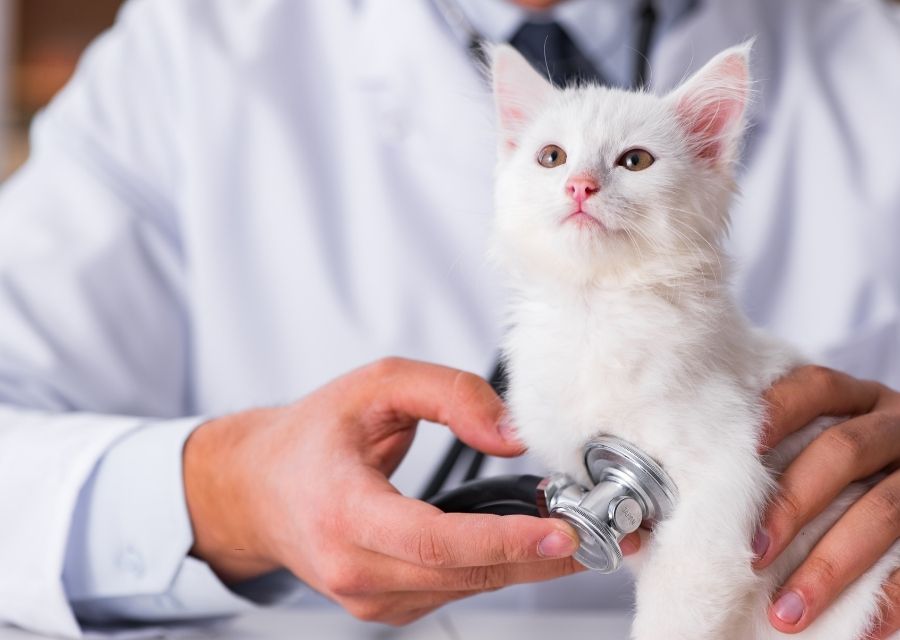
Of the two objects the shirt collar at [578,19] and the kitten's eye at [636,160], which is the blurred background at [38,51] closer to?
the shirt collar at [578,19]

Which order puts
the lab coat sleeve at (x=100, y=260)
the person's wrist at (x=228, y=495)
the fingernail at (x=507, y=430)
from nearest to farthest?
1. the fingernail at (x=507, y=430)
2. the person's wrist at (x=228, y=495)
3. the lab coat sleeve at (x=100, y=260)

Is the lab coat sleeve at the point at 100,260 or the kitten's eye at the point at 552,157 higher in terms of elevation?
the kitten's eye at the point at 552,157

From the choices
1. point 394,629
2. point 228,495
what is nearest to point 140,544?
point 228,495

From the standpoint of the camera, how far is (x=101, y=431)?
3.30 feet

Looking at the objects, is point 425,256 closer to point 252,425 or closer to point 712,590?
point 252,425

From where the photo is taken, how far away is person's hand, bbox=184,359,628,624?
67 cm

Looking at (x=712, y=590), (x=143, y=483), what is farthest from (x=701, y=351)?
(x=143, y=483)

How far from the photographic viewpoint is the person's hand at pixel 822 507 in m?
0.64

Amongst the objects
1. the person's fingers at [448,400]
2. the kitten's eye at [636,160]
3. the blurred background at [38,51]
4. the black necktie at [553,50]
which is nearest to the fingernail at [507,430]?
the person's fingers at [448,400]

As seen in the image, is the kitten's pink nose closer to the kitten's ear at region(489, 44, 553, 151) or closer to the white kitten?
the white kitten

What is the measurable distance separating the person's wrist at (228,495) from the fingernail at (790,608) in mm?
458

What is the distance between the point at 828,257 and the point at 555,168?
2.66 feet

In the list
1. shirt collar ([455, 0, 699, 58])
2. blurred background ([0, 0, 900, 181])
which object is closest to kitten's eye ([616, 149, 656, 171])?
shirt collar ([455, 0, 699, 58])

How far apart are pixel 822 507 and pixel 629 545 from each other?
156mm
